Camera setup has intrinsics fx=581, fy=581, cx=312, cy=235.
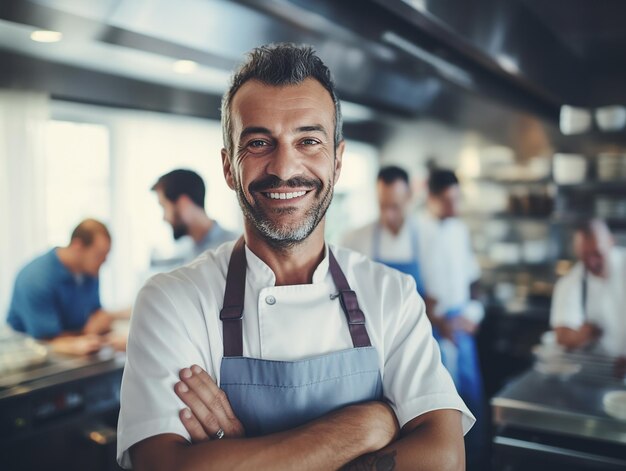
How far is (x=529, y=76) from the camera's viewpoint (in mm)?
3738

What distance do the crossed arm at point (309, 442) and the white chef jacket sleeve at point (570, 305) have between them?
98.1 inches

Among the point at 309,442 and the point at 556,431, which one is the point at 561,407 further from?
the point at 309,442

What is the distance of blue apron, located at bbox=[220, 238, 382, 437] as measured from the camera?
135 cm

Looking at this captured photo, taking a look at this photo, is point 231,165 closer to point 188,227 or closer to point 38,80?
point 188,227

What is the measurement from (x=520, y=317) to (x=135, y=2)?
4662mm

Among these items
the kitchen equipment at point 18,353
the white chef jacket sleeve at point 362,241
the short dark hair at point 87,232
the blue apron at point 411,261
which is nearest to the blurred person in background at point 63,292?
the short dark hair at point 87,232

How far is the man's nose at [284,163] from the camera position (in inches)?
53.3

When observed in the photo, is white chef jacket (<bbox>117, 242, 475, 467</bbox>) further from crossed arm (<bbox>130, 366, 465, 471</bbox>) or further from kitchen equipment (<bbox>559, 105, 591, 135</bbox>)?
kitchen equipment (<bbox>559, 105, 591, 135</bbox>)

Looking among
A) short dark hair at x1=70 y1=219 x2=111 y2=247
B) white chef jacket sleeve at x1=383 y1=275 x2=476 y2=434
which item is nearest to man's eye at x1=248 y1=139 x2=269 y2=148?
white chef jacket sleeve at x1=383 y1=275 x2=476 y2=434

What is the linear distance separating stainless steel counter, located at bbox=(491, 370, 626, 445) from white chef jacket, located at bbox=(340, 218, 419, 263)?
56.7 inches

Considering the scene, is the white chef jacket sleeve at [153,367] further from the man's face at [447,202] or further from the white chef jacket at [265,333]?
the man's face at [447,202]

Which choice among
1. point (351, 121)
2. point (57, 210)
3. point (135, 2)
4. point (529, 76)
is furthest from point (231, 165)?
point (351, 121)

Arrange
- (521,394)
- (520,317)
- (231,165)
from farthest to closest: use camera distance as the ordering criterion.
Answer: (520,317), (521,394), (231,165)

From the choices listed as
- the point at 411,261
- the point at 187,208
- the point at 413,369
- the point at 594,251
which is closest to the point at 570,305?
the point at 594,251
